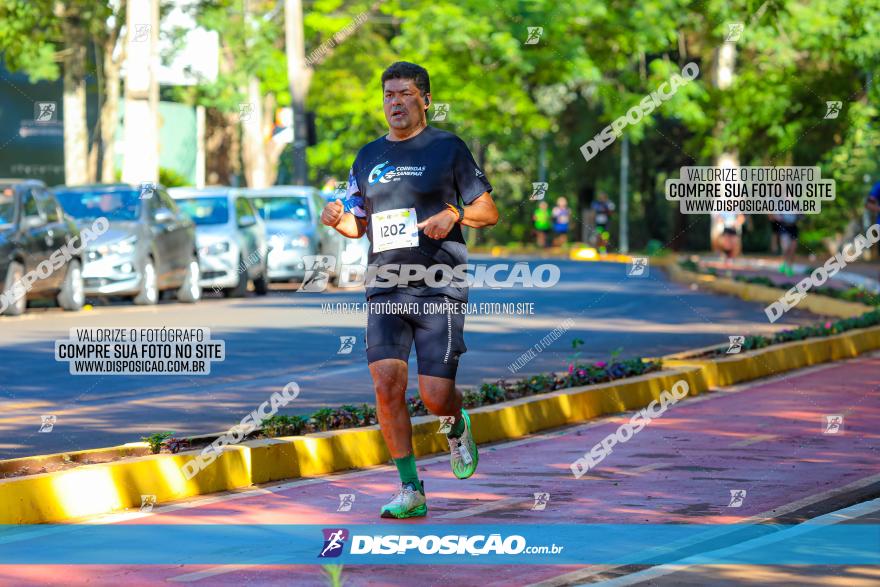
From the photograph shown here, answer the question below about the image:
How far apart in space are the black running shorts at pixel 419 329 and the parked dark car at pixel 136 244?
1789cm

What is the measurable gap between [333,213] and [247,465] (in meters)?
1.77

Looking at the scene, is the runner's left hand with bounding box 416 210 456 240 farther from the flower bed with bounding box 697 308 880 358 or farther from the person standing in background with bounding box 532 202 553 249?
the person standing in background with bounding box 532 202 553 249

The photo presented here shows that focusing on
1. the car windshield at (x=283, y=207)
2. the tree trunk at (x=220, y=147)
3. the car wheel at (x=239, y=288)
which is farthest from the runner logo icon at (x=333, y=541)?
the tree trunk at (x=220, y=147)

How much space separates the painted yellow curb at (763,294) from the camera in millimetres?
24766

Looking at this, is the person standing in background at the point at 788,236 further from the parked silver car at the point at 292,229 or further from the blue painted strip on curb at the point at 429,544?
the blue painted strip on curb at the point at 429,544

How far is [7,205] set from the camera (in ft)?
80.5

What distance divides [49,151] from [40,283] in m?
28.8

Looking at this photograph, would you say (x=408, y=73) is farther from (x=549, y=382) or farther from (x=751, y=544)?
(x=549, y=382)

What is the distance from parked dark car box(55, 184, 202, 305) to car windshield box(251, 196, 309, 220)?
198 inches

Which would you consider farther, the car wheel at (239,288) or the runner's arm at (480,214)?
the car wheel at (239,288)

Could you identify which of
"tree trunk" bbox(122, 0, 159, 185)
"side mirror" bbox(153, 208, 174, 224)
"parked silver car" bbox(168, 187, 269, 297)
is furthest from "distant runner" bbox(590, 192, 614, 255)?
"side mirror" bbox(153, 208, 174, 224)

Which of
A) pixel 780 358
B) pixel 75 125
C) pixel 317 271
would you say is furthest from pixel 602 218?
pixel 780 358

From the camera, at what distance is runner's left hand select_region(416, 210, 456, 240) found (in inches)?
345

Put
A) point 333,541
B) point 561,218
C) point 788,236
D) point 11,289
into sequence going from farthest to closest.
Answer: point 561,218, point 788,236, point 11,289, point 333,541
